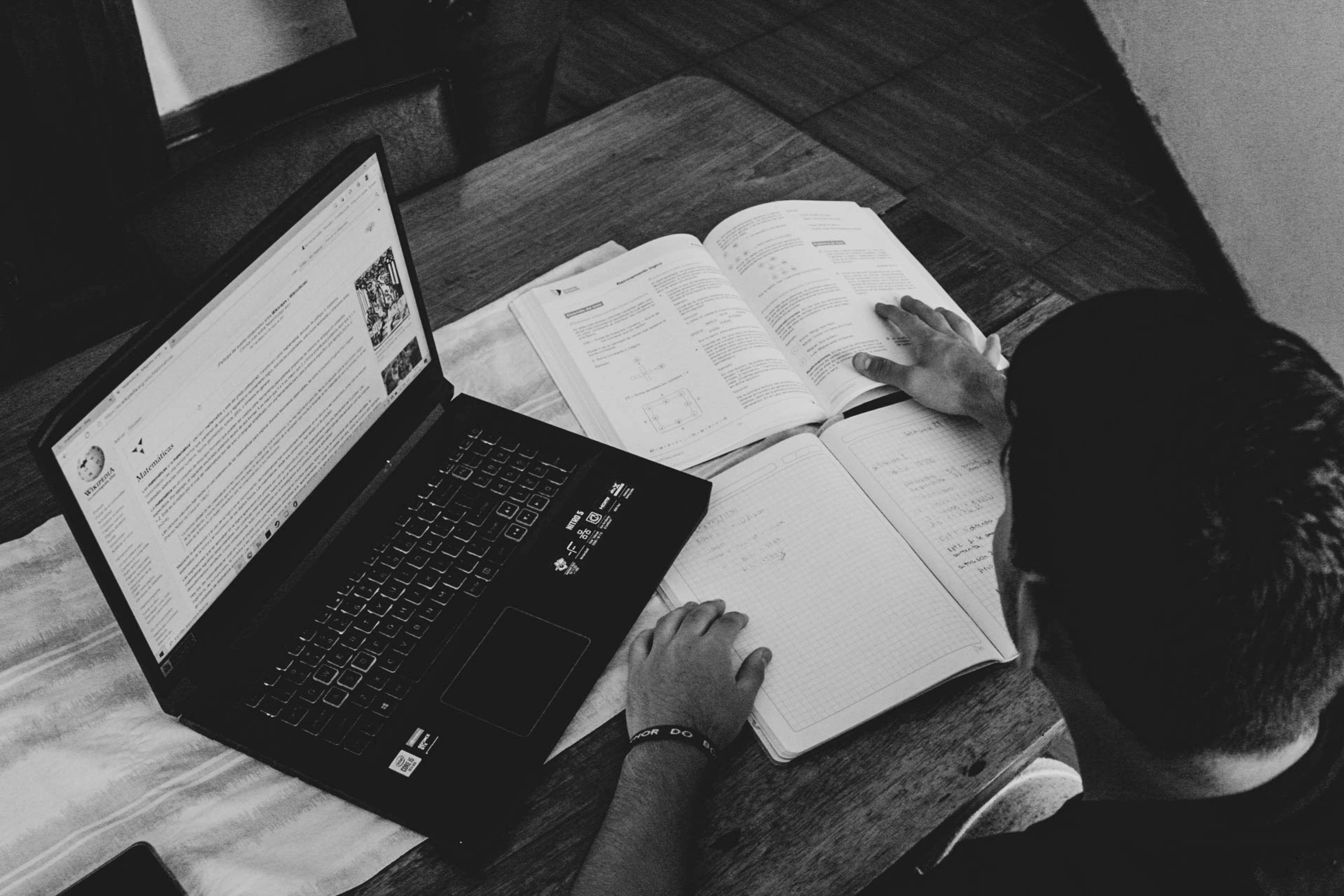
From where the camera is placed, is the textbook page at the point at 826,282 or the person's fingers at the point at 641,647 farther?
the textbook page at the point at 826,282

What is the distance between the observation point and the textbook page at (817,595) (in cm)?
89

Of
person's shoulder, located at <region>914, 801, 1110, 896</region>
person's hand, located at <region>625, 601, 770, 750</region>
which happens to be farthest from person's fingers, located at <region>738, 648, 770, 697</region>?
person's shoulder, located at <region>914, 801, 1110, 896</region>

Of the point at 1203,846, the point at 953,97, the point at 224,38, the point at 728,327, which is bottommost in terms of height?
the point at 953,97

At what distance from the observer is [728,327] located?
3.88ft

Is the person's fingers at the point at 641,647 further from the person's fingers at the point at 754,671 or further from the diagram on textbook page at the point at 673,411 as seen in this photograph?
the diagram on textbook page at the point at 673,411

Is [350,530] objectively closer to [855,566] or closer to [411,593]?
[411,593]

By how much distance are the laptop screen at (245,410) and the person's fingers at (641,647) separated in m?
0.31

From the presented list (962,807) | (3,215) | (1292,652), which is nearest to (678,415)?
(962,807)

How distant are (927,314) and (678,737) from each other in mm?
593

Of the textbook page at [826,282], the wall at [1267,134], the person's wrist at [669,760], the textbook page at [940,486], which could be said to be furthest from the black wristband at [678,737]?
the wall at [1267,134]

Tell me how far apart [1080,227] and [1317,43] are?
24.2 inches

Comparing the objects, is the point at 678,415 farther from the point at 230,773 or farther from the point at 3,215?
the point at 3,215

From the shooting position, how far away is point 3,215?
2014mm

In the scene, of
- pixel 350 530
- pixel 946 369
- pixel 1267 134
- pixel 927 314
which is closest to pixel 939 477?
pixel 946 369
